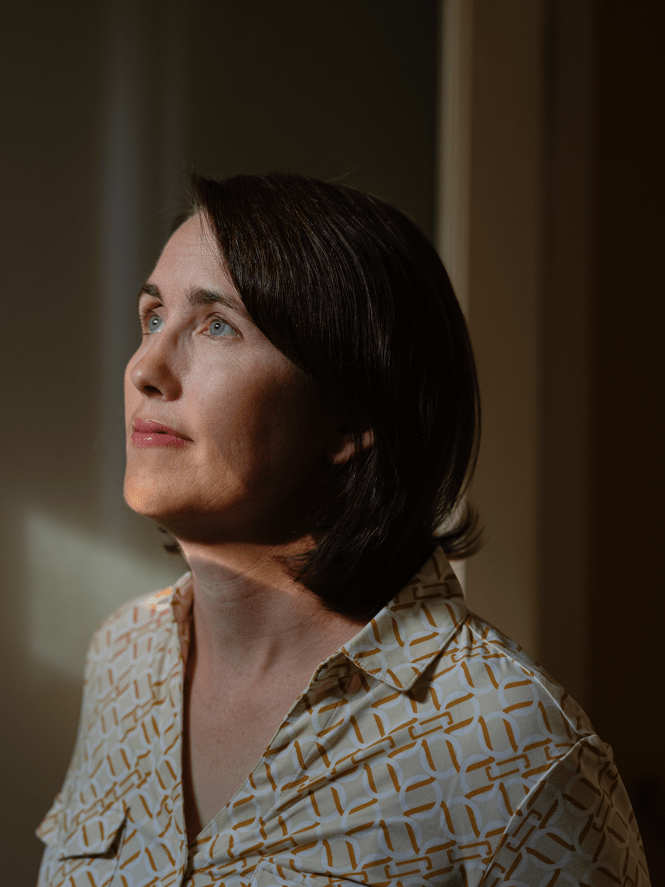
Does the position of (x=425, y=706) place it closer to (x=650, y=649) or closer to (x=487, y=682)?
(x=487, y=682)

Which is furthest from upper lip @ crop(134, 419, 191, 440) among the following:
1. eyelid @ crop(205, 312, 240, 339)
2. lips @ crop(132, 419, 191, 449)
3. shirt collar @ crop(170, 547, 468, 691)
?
shirt collar @ crop(170, 547, 468, 691)

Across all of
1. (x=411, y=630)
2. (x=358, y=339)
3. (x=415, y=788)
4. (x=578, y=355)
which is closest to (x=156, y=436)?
(x=358, y=339)

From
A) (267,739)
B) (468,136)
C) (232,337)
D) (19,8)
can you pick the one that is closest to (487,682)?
(267,739)

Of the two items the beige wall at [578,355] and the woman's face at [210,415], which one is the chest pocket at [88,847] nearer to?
the woman's face at [210,415]

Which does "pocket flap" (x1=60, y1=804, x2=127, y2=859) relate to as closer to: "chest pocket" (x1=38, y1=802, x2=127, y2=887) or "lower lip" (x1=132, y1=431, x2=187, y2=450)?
"chest pocket" (x1=38, y1=802, x2=127, y2=887)

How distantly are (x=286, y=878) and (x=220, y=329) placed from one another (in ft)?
1.91

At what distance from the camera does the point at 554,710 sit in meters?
0.78

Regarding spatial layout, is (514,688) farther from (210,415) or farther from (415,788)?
(210,415)

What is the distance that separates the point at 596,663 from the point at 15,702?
97 centimetres

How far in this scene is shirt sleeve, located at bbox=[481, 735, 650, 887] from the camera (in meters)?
0.74

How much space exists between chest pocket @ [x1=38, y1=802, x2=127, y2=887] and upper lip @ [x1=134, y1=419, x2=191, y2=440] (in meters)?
0.47

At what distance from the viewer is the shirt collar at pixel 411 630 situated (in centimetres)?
82

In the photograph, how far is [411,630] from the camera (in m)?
0.85

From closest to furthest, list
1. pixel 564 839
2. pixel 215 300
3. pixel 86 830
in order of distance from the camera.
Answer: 1. pixel 564 839
2. pixel 215 300
3. pixel 86 830
